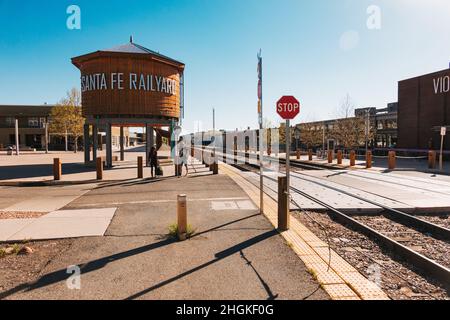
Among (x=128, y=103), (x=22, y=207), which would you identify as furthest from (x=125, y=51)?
(x=22, y=207)

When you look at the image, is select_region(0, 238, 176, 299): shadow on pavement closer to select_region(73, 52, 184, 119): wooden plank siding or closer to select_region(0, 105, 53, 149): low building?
select_region(73, 52, 184, 119): wooden plank siding

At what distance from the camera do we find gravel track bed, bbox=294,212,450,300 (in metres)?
4.39

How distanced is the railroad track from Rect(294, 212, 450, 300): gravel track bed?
0.17 meters

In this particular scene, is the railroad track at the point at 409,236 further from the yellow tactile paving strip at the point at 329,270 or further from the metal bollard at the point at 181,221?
the metal bollard at the point at 181,221

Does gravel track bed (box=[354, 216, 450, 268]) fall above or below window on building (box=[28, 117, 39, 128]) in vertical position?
below

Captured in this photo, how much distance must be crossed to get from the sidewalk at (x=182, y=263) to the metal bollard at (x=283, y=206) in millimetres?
269

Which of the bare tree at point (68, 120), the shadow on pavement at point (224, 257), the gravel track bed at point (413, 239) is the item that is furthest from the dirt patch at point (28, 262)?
the bare tree at point (68, 120)

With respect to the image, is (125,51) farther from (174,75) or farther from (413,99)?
(413,99)

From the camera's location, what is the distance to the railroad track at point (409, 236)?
5.01 metres

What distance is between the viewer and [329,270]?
4.90 m

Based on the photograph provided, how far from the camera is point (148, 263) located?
17.0ft

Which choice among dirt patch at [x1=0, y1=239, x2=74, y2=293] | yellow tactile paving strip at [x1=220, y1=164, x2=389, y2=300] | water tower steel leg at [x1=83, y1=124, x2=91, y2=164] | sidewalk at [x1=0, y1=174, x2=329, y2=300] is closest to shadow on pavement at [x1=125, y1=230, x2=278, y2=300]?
sidewalk at [x1=0, y1=174, x2=329, y2=300]

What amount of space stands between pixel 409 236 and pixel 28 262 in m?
7.60
